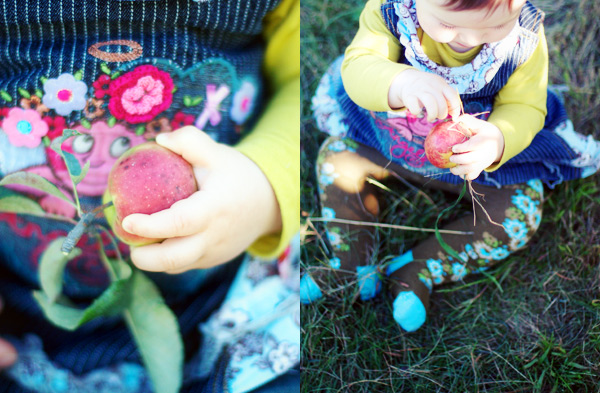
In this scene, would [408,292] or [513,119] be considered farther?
[408,292]

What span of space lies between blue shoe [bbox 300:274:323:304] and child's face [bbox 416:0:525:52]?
0.38 meters

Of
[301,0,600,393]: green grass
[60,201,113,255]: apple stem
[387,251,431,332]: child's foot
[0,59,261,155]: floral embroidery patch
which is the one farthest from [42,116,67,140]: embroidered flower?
[387,251,431,332]: child's foot

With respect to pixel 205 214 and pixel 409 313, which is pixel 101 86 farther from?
pixel 409 313

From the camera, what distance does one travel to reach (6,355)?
632 millimetres

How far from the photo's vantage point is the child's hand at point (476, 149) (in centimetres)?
55

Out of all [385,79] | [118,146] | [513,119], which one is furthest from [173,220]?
[513,119]

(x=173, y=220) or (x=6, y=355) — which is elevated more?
(x=173, y=220)

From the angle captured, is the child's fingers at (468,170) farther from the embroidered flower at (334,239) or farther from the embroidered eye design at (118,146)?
the embroidered eye design at (118,146)

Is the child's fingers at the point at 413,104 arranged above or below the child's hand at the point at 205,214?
above

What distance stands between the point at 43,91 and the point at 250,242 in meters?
0.28

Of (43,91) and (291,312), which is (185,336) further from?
(43,91)

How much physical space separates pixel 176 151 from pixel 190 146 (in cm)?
2

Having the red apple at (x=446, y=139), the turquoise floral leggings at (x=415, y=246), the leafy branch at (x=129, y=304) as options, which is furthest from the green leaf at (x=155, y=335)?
the red apple at (x=446, y=139)

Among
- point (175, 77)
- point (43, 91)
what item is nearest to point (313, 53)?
point (175, 77)
